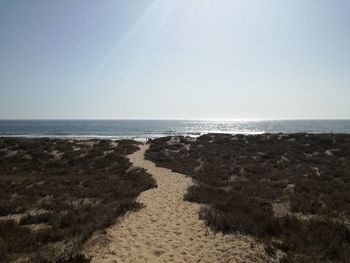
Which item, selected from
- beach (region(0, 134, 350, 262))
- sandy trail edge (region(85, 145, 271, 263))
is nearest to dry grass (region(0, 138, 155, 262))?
beach (region(0, 134, 350, 262))

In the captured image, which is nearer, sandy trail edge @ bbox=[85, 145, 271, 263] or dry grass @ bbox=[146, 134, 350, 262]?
sandy trail edge @ bbox=[85, 145, 271, 263]

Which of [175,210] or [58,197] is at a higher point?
[175,210]

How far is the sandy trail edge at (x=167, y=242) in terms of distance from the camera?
912cm

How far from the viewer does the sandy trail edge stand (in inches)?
359

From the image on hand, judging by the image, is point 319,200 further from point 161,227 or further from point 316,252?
point 161,227

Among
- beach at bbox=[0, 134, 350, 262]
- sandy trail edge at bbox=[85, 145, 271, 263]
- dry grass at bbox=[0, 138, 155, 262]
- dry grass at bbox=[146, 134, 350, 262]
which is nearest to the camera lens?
sandy trail edge at bbox=[85, 145, 271, 263]

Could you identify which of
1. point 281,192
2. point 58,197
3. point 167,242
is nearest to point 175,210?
point 167,242

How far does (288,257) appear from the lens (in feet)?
29.5

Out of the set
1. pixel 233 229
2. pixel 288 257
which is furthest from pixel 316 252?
pixel 233 229

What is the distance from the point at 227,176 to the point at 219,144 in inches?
810

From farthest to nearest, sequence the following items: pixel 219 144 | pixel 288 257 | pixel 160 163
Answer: pixel 219 144 → pixel 160 163 → pixel 288 257

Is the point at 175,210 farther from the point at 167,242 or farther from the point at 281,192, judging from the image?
the point at 281,192

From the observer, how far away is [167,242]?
10.4 metres

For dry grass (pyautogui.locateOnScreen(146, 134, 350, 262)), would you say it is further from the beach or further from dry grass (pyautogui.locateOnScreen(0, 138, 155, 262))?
dry grass (pyautogui.locateOnScreen(0, 138, 155, 262))
